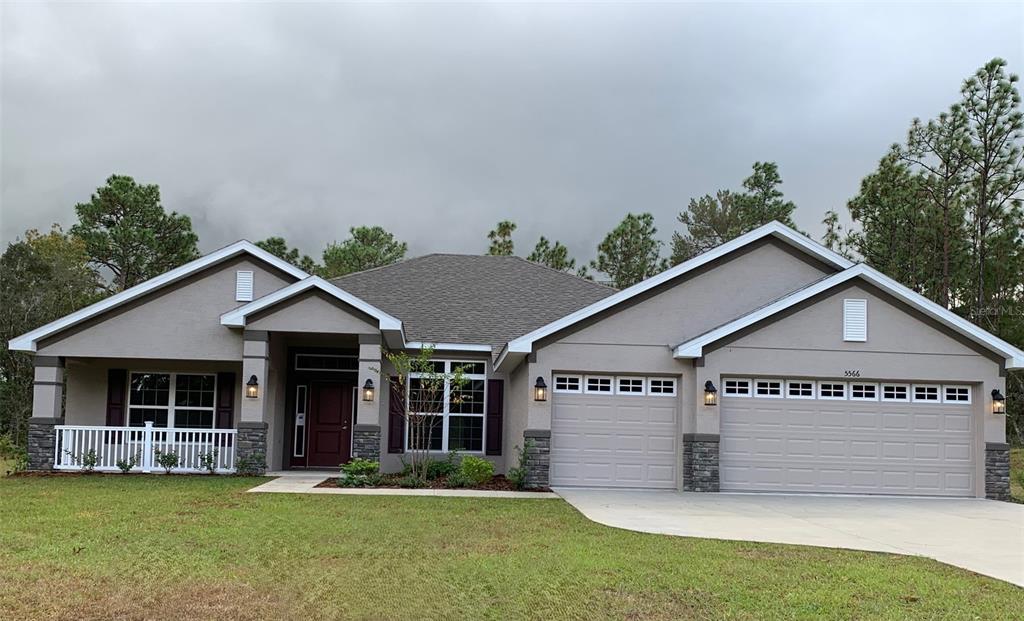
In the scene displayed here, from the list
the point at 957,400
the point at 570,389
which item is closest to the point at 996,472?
the point at 957,400

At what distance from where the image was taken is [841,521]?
11.1m

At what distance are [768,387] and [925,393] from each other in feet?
9.14

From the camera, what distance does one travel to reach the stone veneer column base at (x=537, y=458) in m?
14.5

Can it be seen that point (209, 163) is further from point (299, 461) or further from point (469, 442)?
point (469, 442)

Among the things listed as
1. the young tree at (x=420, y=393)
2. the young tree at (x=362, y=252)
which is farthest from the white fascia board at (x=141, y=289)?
the young tree at (x=362, y=252)

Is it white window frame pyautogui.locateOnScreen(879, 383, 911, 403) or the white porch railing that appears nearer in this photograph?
white window frame pyautogui.locateOnScreen(879, 383, 911, 403)

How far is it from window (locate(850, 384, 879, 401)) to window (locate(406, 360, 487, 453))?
7144mm

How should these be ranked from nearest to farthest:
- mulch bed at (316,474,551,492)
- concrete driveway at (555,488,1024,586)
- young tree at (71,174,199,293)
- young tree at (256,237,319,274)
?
concrete driveway at (555,488,1024,586), mulch bed at (316,474,551,492), young tree at (71,174,199,293), young tree at (256,237,319,274)

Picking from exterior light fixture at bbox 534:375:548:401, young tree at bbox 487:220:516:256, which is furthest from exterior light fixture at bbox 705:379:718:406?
young tree at bbox 487:220:516:256

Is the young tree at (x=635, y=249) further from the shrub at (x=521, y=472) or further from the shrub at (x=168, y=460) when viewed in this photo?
the shrub at (x=168, y=460)

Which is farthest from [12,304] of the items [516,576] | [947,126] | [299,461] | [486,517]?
[947,126]

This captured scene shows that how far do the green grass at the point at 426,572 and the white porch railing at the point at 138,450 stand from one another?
202 inches

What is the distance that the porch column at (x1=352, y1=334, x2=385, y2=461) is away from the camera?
1538 cm

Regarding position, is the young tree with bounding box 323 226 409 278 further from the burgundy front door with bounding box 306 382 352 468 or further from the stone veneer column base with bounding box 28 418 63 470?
the stone veneer column base with bounding box 28 418 63 470
